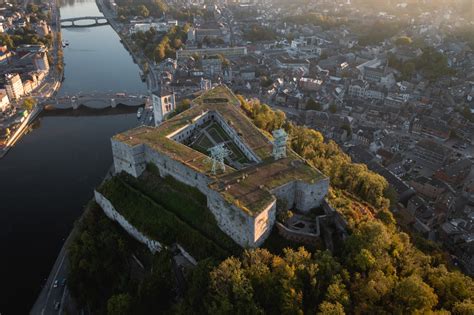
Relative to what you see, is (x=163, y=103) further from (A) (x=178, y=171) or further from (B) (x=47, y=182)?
(A) (x=178, y=171)

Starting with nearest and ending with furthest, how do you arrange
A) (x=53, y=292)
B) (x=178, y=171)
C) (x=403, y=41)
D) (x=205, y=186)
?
(x=205, y=186), (x=178, y=171), (x=53, y=292), (x=403, y=41)

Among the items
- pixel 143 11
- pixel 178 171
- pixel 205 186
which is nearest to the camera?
pixel 205 186

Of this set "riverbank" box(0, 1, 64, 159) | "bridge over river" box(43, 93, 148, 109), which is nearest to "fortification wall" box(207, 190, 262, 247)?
"riverbank" box(0, 1, 64, 159)

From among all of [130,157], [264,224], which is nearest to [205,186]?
[264,224]

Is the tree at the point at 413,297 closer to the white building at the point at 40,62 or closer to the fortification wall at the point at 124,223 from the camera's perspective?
the fortification wall at the point at 124,223

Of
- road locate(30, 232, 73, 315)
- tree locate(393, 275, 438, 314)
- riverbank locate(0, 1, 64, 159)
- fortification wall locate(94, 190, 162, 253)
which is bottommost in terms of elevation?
road locate(30, 232, 73, 315)

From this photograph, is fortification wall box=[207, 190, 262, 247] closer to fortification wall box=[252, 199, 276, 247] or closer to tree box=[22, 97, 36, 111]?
fortification wall box=[252, 199, 276, 247]
